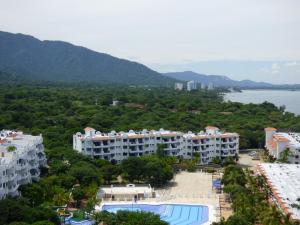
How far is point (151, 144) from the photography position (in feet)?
145

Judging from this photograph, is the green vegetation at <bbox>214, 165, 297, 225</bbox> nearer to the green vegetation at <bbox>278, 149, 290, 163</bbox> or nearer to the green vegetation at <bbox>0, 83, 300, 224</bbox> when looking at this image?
the green vegetation at <bbox>0, 83, 300, 224</bbox>

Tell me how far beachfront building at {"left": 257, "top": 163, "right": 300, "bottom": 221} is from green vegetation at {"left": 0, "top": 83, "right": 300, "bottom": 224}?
2.36 m

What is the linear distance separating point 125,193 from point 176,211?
486cm

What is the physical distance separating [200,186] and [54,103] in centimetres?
3954

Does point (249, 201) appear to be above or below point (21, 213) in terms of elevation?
below

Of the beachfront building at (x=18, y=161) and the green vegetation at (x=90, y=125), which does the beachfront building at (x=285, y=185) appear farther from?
the beachfront building at (x=18, y=161)

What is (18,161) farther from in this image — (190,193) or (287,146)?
(287,146)

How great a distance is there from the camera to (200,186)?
36.7 m

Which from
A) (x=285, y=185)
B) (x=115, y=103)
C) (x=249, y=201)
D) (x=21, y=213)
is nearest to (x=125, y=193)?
(x=249, y=201)

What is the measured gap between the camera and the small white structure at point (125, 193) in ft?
110

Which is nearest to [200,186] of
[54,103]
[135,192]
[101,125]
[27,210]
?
[135,192]

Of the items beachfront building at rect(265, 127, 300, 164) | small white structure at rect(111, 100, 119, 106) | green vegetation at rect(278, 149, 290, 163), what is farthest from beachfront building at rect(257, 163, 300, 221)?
small white structure at rect(111, 100, 119, 106)

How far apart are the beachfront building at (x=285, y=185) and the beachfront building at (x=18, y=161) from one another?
49.1 feet

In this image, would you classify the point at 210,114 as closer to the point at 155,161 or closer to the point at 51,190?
the point at 155,161
